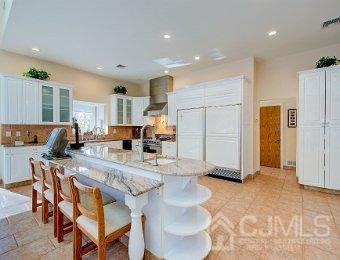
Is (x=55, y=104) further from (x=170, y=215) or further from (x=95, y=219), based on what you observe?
(x=170, y=215)

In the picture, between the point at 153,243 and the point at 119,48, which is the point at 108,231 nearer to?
the point at 153,243

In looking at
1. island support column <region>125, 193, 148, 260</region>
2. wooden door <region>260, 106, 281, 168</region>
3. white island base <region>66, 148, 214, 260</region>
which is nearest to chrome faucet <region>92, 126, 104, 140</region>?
white island base <region>66, 148, 214, 260</region>

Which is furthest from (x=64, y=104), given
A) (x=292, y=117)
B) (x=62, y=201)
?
(x=292, y=117)

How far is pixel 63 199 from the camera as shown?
1984mm

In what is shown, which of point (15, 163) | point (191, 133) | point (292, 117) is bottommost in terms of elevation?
point (15, 163)

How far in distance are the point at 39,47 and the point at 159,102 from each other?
3377 mm

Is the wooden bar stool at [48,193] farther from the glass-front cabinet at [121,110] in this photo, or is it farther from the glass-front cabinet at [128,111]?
the glass-front cabinet at [128,111]

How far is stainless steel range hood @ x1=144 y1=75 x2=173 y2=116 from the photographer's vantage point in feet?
18.6

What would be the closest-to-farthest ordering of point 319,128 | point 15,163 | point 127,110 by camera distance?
1. point 319,128
2. point 15,163
3. point 127,110

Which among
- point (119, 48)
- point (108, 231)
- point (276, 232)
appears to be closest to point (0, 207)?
point (108, 231)

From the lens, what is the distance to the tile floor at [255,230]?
186 centimetres

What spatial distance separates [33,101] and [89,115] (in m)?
1.98

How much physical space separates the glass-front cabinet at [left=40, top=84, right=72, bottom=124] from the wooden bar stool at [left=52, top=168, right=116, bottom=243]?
2.99m

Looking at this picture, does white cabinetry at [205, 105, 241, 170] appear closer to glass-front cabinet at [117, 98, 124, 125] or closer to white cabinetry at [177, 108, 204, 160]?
white cabinetry at [177, 108, 204, 160]
